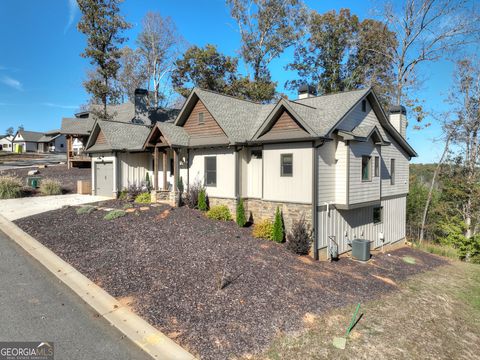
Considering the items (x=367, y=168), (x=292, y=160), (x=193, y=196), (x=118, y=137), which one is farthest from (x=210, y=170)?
(x=118, y=137)

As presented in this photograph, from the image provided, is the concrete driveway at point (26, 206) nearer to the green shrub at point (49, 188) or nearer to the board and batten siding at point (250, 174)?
the green shrub at point (49, 188)

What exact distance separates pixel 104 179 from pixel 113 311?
641 inches

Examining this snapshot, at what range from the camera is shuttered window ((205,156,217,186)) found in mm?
15531

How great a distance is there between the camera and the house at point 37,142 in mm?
63750

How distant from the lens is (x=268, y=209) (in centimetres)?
1339

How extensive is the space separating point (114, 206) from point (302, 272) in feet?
35.4

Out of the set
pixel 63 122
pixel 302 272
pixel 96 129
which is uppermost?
pixel 63 122

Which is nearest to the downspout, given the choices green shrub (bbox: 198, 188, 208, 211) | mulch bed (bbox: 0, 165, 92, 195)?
green shrub (bbox: 198, 188, 208, 211)

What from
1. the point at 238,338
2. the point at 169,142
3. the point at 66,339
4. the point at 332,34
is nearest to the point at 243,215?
the point at 169,142

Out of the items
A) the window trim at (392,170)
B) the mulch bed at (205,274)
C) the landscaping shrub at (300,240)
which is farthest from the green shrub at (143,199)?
the window trim at (392,170)

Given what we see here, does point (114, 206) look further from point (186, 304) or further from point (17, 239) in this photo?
point (186, 304)

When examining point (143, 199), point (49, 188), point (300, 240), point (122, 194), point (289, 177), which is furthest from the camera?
point (49, 188)

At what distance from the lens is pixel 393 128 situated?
56.7 feet

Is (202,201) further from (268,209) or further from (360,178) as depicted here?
(360,178)
